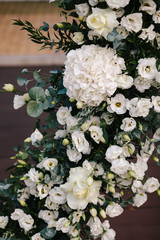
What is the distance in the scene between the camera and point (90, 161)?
33.4 inches

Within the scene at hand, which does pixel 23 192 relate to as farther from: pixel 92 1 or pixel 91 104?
pixel 92 1

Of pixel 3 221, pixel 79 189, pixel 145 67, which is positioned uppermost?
pixel 145 67

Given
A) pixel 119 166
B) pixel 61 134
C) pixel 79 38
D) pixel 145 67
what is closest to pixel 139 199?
pixel 119 166

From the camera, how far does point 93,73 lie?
75 centimetres

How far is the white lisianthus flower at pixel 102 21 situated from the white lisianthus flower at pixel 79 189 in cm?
39

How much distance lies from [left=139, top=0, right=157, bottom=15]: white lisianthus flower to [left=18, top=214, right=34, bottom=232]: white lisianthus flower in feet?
2.39

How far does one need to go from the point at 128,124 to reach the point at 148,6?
0.32 meters

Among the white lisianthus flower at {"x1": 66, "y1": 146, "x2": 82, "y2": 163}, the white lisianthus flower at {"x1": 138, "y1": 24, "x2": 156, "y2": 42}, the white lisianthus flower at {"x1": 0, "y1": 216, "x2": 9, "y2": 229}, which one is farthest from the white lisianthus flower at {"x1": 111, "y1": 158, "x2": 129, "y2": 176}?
the white lisianthus flower at {"x1": 0, "y1": 216, "x2": 9, "y2": 229}

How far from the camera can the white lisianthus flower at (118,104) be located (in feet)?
2.57

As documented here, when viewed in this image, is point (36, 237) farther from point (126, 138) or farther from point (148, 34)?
point (148, 34)

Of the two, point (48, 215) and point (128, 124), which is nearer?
point (128, 124)

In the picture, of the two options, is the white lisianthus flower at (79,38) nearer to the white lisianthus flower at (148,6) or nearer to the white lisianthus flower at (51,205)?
the white lisianthus flower at (148,6)

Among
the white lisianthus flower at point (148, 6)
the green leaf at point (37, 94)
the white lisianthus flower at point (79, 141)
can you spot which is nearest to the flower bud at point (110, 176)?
the white lisianthus flower at point (79, 141)

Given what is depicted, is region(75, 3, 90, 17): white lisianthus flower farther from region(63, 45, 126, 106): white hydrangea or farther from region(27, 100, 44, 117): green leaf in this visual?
region(27, 100, 44, 117): green leaf
